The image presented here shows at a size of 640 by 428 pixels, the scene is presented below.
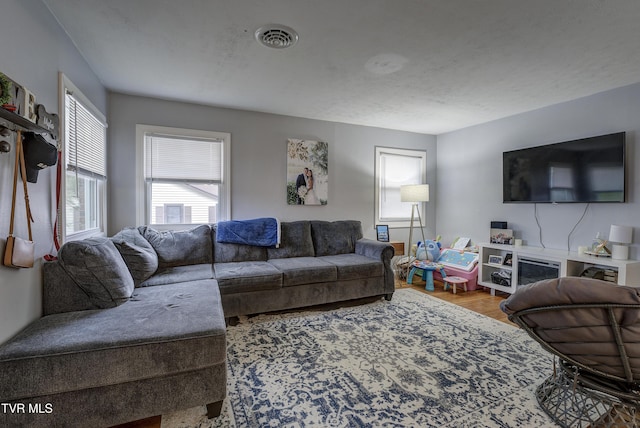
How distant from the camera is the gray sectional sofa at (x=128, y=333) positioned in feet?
4.33

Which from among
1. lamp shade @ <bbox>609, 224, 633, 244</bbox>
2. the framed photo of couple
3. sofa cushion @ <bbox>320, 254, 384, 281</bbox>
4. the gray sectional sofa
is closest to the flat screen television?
lamp shade @ <bbox>609, 224, 633, 244</bbox>

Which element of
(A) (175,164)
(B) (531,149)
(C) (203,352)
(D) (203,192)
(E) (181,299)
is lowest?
(C) (203,352)

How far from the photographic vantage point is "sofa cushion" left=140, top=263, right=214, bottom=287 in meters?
2.56

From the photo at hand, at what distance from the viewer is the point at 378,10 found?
1.86 metres

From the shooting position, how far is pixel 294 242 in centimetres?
373

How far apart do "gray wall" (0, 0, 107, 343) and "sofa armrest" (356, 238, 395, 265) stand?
297 centimetres

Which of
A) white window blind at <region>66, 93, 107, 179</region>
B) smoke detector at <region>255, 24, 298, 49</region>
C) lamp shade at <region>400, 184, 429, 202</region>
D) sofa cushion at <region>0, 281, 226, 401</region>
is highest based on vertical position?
smoke detector at <region>255, 24, 298, 49</region>

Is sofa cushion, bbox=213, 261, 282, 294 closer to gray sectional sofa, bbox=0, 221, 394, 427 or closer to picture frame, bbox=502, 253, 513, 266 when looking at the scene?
gray sectional sofa, bbox=0, 221, 394, 427

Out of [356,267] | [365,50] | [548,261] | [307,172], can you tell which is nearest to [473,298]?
[548,261]

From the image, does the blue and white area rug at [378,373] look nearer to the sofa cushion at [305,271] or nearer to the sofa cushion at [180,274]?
the sofa cushion at [305,271]

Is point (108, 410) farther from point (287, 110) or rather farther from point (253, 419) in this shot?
point (287, 110)

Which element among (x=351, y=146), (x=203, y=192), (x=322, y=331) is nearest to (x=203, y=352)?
(x=322, y=331)

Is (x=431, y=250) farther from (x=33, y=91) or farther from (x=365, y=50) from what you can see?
(x=33, y=91)

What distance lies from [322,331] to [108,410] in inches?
64.5
